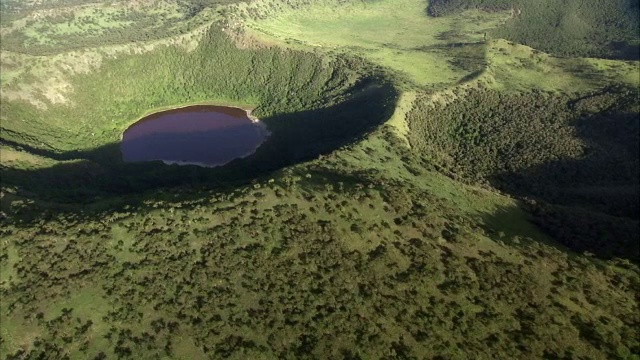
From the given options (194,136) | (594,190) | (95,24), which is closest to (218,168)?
(194,136)

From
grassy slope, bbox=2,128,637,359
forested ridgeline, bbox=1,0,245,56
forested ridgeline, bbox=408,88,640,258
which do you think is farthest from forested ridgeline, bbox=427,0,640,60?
grassy slope, bbox=2,128,637,359

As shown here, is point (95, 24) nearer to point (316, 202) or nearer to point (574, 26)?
point (316, 202)

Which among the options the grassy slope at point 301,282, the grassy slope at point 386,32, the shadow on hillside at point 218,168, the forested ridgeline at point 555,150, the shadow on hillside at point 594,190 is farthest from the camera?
the grassy slope at point 386,32

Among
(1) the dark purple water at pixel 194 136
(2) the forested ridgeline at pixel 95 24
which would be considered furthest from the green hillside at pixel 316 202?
(1) the dark purple water at pixel 194 136

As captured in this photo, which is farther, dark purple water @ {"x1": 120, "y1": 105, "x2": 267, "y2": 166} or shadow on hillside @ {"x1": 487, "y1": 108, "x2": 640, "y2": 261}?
dark purple water @ {"x1": 120, "y1": 105, "x2": 267, "y2": 166}

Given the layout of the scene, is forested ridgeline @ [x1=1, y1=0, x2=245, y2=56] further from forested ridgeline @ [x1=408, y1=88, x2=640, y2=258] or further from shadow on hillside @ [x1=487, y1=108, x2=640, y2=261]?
shadow on hillside @ [x1=487, y1=108, x2=640, y2=261]

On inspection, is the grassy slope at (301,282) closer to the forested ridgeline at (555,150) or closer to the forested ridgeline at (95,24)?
the forested ridgeline at (555,150)
